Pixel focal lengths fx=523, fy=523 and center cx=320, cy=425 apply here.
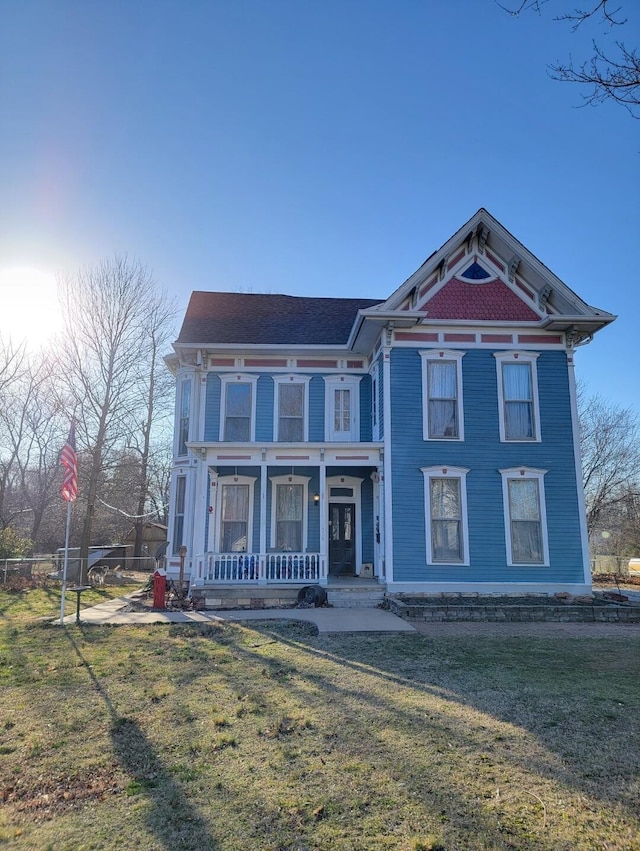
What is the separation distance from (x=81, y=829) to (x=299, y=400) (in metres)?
11.7

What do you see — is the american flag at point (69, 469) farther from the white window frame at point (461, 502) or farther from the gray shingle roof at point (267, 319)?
the white window frame at point (461, 502)

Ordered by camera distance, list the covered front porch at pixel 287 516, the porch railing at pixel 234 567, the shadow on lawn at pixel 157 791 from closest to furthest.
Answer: the shadow on lawn at pixel 157 791
the porch railing at pixel 234 567
the covered front porch at pixel 287 516

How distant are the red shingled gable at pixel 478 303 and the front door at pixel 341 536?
5588 mm

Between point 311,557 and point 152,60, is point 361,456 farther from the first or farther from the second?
point 152,60

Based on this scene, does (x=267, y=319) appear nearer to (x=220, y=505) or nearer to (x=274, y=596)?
(x=220, y=505)

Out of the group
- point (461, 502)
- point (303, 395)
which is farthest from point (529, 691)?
point (303, 395)

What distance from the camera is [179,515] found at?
13719 mm

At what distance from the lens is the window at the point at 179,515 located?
13547 mm

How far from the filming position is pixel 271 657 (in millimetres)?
6895

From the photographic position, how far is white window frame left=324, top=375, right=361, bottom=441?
14.1 meters

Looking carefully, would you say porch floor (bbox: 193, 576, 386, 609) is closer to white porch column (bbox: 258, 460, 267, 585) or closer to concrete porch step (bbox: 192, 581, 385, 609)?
concrete porch step (bbox: 192, 581, 385, 609)

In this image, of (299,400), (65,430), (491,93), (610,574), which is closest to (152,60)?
(491,93)

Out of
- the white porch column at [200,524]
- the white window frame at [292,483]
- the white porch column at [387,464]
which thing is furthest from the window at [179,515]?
the white porch column at [387,464]

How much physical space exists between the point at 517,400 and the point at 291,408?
18.9 ft
